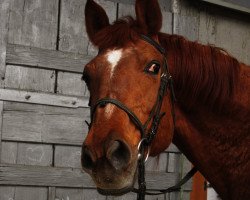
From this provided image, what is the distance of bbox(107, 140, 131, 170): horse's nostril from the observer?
9.36ft

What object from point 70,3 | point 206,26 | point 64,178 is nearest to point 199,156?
point 64,178

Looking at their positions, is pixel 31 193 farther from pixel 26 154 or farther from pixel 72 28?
pixel 72 28

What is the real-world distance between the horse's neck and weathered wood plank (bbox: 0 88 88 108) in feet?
6.25

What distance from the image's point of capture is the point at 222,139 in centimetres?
346

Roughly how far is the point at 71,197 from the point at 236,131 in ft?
7.41

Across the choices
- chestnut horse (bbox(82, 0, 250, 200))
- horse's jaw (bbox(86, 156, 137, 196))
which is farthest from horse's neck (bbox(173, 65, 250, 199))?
horse's jaw (bbox(86, 156, 137, 196))

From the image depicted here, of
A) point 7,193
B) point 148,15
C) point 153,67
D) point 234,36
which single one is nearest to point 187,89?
point 153,67

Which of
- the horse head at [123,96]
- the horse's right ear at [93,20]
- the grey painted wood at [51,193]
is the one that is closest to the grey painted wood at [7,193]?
the grey painted wood at [51,193]

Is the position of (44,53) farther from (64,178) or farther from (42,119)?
(64,178)

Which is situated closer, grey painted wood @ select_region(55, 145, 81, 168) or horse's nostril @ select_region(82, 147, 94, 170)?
horse's nostril @ select_region(82, 147, 94, 170)

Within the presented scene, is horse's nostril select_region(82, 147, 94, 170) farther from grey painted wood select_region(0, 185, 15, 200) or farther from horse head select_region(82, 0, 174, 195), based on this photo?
grey painted wood select_region(0, 185, 15, 200)

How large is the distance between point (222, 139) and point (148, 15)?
874 mm

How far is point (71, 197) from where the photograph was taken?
525cm

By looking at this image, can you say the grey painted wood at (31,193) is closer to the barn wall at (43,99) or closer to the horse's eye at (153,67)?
the barn wall at (43,99)
